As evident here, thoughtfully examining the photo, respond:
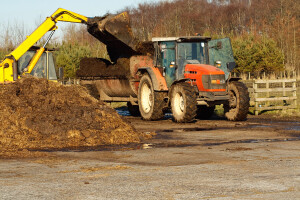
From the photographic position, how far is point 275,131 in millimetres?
15531

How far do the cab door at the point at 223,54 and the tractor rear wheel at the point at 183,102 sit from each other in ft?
6.22

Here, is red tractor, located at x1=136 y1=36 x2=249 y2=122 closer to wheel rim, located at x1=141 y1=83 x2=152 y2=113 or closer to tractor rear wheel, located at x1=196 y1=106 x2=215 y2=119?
wheel rim, located at x1=141 y1=83 x2=152 y2=113

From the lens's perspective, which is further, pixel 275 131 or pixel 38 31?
pixel 38 31

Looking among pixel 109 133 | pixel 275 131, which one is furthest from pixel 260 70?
pixel 109 133

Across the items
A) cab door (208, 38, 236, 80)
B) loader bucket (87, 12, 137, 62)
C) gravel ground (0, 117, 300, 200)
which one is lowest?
gravel ground (0, 117, 300, 200)

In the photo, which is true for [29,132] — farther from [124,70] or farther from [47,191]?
[124,70]

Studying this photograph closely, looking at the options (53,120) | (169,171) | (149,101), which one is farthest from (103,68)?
(169,171)

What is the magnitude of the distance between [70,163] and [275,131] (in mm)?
7275

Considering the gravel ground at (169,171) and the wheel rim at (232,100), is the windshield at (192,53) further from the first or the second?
the gravel ground at (169,171)

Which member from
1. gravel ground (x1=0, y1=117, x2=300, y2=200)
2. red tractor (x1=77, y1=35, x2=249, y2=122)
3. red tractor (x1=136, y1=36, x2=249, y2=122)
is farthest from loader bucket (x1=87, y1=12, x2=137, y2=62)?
gravel ground (x1=0, y1=117, x2=300, y2=200)

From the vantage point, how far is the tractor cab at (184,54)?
62.6 ft

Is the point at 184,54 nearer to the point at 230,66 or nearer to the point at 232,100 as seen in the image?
the point at 230,66

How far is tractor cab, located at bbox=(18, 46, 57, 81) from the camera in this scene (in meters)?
19.3

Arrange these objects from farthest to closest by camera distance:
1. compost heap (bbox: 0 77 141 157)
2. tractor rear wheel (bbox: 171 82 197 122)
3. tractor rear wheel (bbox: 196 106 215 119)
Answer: tractor rear wheel (bbox: 196 106 215 119) < tractor rear wheel (bbox: 171 82 197 122) < compost heap (bbox: 0 77 141 157)
